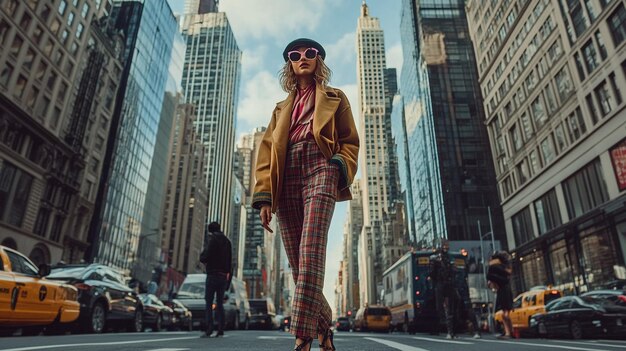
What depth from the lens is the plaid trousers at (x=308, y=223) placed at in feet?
8.02

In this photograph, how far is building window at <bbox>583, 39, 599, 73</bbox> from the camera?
27.2 meters

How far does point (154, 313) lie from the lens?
1396 centimetres

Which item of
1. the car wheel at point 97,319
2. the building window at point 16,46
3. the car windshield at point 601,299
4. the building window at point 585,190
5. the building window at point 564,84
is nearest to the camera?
the car wheel at point 97,319

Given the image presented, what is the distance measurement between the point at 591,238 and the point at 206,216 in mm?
96351

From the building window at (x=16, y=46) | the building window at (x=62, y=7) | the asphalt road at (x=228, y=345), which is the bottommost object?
the asphalt road at (x=228, y=345)

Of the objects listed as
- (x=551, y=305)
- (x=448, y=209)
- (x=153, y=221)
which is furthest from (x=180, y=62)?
(x=551, y=305)

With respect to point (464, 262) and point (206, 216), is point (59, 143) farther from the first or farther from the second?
point (206, 216)

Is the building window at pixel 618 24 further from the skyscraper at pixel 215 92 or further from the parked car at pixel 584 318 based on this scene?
the skyscraper at pixel 215 92

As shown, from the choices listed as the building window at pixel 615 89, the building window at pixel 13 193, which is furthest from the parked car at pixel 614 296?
the building window at pixel 13 193

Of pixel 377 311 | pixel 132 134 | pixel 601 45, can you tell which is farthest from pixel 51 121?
pixel 601 45

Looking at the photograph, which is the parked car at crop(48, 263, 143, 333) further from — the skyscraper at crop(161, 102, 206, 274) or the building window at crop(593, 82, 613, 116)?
the skyscraper at crop(161, 102, 206, 274)

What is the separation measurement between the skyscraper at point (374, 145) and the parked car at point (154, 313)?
101 metres

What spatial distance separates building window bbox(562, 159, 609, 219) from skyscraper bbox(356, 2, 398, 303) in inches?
3349

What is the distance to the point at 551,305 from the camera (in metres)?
13.5
